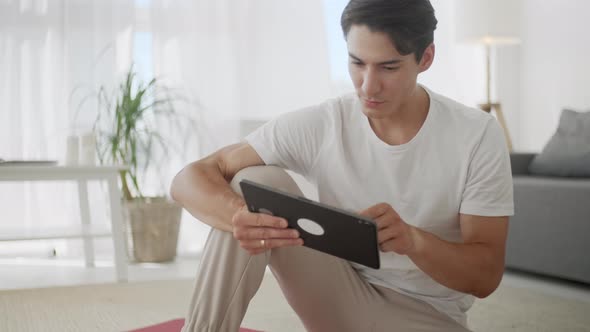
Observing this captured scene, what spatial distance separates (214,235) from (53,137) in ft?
7.98

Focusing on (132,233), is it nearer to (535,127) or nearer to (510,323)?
(510,323)

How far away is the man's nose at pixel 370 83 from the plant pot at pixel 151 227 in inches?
87.1

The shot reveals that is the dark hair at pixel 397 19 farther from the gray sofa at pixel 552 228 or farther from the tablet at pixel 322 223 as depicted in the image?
the gray sofa at pixel 552 228

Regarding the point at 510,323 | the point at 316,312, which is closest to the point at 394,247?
the point at 316,312

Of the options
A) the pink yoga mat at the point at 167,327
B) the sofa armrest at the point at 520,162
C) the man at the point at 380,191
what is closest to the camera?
the man at the point at 380,191

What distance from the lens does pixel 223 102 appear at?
3.82 m

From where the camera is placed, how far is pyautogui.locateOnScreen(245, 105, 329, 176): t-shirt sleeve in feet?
4.84

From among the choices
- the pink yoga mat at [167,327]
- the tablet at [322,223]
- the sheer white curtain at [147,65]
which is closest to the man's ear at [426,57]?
the tablet at [322,223]

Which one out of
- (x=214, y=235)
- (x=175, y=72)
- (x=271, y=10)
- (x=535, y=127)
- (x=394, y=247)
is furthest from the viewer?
(x=535, y=127)

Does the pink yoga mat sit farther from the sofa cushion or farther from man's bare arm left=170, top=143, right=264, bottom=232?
the sofa cushion

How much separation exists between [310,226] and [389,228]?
0.44 ft

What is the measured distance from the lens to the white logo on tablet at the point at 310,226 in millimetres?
1096

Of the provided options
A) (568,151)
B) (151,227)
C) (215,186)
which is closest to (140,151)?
(151,227)

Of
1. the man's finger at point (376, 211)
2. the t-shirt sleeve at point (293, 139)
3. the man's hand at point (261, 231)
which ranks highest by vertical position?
the t-shirt sleeve at point (293, 139)
